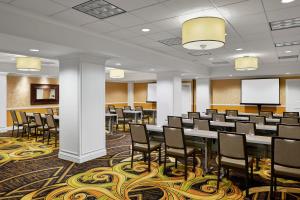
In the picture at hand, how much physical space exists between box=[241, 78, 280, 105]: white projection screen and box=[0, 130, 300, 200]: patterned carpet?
6.57 m

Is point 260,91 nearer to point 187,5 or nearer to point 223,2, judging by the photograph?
point 223,2

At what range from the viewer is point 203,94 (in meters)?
11.3

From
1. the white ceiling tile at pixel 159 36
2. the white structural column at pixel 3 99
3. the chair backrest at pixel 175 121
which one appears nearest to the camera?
the white ceiling tile at pixel 159 36

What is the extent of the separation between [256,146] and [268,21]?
2199 millimetres

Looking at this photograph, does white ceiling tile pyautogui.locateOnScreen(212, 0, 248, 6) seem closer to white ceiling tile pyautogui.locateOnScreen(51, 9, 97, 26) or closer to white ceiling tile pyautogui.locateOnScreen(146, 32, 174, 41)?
white ceiling tile pyautogui.locateOnScreen(146, 32, 174, 41)

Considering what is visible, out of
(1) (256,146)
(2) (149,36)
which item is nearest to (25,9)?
(2) (149,36)

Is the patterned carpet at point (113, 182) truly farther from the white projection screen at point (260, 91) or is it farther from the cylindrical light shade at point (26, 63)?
the white projection screen at point (260, 91)

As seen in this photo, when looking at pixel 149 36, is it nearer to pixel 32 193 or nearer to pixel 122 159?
pixel 122 159

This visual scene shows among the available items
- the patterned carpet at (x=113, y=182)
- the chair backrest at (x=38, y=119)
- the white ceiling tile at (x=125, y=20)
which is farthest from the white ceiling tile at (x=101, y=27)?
the chair backrest at (x=38, y=119)

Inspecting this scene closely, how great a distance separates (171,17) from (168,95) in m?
4.91

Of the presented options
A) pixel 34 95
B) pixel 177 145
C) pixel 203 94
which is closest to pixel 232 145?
pixel 177 145

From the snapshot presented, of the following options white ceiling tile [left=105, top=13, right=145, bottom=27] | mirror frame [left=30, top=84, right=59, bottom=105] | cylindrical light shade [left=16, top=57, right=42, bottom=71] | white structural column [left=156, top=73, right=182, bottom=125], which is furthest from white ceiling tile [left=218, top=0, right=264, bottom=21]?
mirror frame [left=30, top=84, right=59, bottom=105]

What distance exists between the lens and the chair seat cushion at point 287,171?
2832 mm

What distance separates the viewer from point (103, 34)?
4.69m
